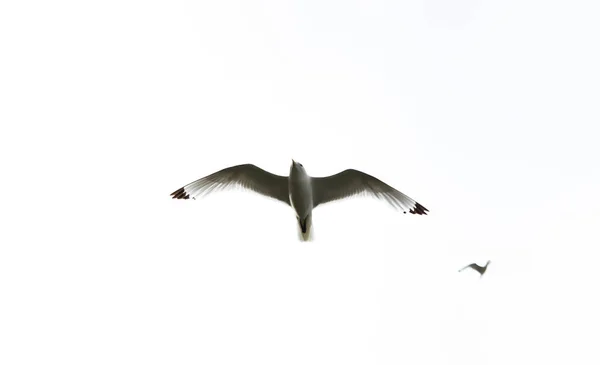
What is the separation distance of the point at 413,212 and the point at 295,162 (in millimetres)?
1998

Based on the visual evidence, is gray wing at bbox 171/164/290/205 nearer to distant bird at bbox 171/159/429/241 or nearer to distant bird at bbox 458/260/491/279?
distant bird at bbox 171/159/429/241

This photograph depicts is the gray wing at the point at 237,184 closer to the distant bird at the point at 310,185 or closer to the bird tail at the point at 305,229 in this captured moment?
the distant bird at the point at 310,185

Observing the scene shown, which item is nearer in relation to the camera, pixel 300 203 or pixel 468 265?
pixel 300 203

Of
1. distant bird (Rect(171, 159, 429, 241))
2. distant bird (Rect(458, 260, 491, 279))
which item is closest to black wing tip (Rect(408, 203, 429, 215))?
distant bird (Rect(171, 159, 429, 241))

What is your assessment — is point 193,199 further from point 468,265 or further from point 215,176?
point 468,265

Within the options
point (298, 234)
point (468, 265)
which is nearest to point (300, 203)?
point (298, 234)

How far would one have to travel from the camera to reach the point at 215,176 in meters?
23.8

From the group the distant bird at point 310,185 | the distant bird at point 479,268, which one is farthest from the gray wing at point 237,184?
the distant bird at point 479,268

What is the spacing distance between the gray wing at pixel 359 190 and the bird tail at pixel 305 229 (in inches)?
14.5

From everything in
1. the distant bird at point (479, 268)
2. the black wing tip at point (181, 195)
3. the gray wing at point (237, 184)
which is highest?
the gray wing at point (237, 184)

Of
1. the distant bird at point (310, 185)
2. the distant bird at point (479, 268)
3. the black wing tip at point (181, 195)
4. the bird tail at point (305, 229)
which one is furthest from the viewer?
the distant bird at point (479, 268)

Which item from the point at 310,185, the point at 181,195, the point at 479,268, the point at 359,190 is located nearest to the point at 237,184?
the point at 181,195

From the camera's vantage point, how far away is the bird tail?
23.5 m

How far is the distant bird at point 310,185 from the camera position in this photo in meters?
23.7
